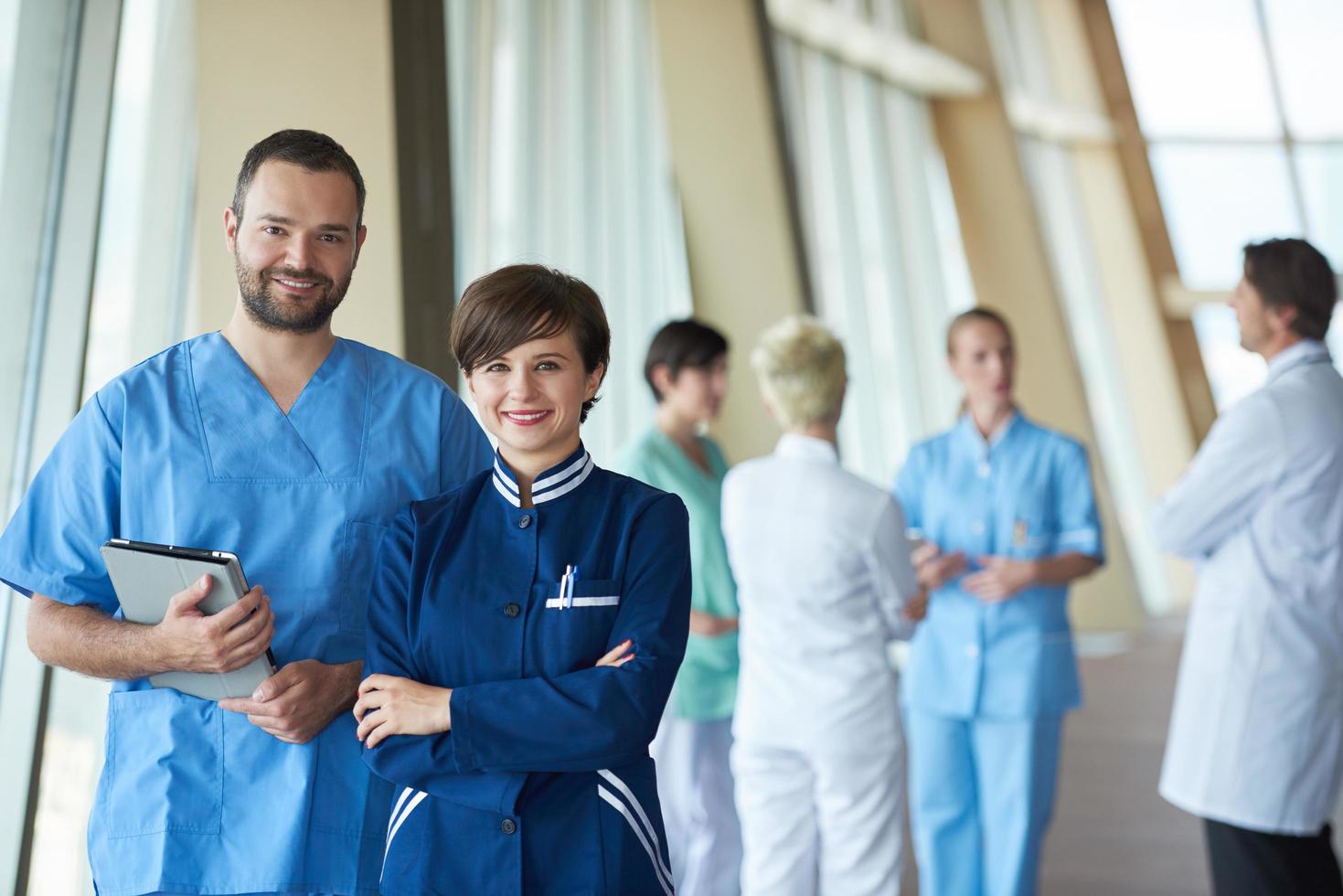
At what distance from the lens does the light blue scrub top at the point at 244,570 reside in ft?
4.20

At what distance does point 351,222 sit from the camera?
135 centimetres

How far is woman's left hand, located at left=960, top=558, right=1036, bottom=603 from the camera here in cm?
277

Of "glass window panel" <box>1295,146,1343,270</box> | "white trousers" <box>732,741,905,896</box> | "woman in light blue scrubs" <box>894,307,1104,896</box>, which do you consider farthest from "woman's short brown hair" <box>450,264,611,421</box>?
"glass window panel" <box>1295,146,1343,270</box>

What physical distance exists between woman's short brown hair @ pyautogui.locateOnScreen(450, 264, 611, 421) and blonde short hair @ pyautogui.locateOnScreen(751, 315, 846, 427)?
1097 millimetres

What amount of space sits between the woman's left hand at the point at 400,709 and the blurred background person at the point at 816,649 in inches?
47.5

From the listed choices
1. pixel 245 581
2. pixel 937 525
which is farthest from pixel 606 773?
pixel 937 525

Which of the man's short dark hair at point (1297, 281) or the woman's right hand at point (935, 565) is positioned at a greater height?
the man's short dark hair at point (1297, 281)

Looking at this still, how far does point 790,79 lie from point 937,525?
2585 mm

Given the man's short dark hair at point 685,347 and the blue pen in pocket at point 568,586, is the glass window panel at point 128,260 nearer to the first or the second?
the blue pen in pocket at point 568,586

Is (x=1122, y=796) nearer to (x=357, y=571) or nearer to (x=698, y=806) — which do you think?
(x=698, y=806)

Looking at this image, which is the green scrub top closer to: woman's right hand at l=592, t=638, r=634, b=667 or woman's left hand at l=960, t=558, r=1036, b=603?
woman's left hand at l=960, t=558, r=1036, b=603

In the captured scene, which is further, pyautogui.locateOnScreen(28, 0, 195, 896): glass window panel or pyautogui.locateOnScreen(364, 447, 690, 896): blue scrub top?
pyautogui.locateOnScreen(28, 0, 195, 896): glass window panel

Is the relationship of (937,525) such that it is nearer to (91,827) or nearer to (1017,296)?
(91,827)

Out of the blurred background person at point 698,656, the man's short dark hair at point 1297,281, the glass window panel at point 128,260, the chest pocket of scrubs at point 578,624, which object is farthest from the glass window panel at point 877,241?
the chest pocket of scrubs at point 578,624
